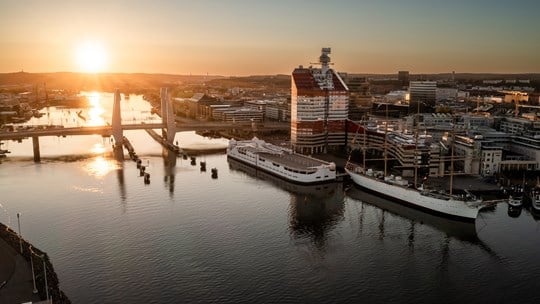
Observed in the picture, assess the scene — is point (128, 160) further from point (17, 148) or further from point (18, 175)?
point (17, 148)

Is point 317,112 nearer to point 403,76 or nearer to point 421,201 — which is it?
point 421,201

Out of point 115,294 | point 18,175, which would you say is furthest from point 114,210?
point 18,175

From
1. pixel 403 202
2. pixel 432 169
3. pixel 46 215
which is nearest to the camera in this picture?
pixel 46 215

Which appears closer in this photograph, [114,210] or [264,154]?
[114,210]

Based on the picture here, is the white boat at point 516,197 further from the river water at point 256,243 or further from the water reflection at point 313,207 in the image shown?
the water reflection at point 313,207

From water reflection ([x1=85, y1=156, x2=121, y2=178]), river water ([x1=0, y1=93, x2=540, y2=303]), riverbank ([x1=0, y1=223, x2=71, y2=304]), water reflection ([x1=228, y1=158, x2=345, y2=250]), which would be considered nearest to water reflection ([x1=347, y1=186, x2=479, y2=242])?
river water ([x1=0, y1=93, x2=540, y2=303])

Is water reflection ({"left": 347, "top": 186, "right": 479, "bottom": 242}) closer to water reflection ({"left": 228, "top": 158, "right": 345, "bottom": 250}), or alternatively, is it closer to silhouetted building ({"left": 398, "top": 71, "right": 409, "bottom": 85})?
water reflection ({"left": 228, "top": 158, "right": 345, "bottom": 250})
